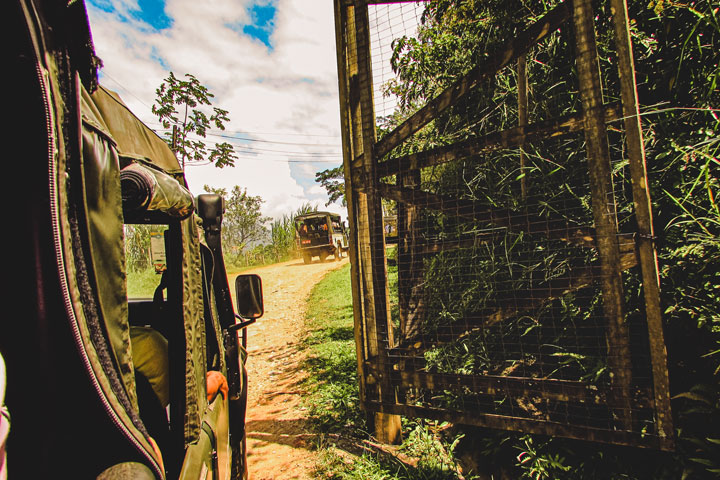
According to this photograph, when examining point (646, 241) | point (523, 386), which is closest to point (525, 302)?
point (523, 386)

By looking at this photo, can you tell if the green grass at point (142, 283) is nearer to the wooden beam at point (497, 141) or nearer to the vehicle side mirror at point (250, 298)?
the vehicle side mirror at point (250, 298)

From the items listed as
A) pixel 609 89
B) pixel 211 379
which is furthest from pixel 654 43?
pixel 211 379

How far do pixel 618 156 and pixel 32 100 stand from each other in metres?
3.30

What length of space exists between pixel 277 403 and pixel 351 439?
4.73 ft

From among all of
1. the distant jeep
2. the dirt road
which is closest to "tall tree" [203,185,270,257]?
the distant jeep

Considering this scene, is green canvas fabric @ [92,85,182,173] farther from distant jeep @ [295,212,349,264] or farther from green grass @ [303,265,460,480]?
distant jeep @ [295,212,349,264]

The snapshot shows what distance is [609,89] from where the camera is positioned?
8.81 ft

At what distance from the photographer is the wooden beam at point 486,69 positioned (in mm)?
2090

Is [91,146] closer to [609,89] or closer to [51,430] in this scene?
[51,430]

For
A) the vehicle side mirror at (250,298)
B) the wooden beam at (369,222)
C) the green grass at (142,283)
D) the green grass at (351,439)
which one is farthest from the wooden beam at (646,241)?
the green grass at (142,283)

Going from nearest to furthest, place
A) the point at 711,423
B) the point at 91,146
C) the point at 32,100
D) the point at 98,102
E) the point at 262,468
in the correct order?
the point at 32,100 → the point at 91,146 → the point at 98,102 → the point at 711,423 → the point at 262,468

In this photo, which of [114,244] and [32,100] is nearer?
[32,100]

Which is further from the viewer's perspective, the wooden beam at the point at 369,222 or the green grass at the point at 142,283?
the green grass at the point at 142,283

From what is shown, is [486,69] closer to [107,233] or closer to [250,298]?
[250,298]
